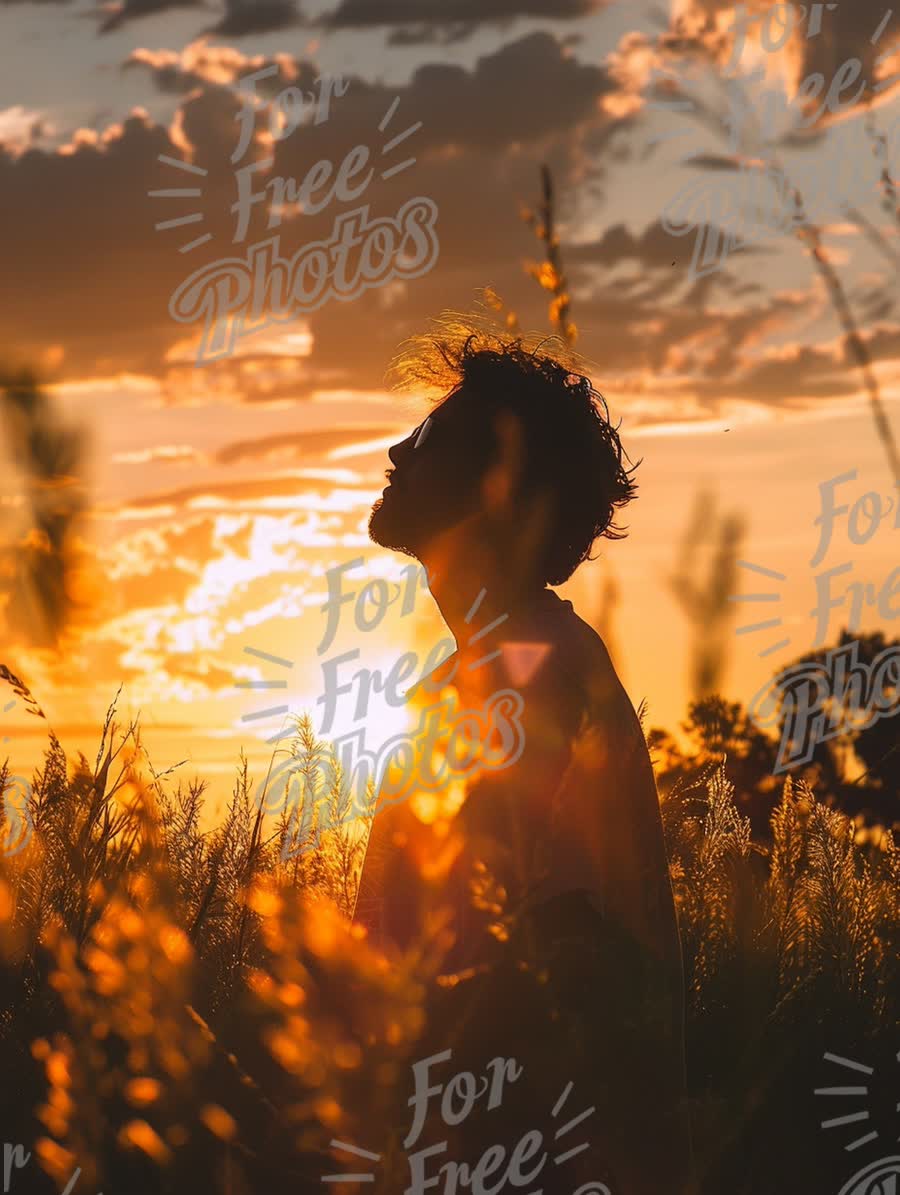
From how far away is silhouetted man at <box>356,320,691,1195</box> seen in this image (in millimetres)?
1201

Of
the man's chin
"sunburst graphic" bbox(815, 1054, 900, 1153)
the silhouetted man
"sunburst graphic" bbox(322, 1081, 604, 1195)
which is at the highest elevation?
the man's chin

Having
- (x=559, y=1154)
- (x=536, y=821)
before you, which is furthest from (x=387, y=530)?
(x=559, y=1154)

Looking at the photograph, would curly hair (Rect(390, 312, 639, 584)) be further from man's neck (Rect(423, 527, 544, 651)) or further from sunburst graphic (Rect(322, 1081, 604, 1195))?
sunburst graphic (Rect(322, 1081, 604, 1195))

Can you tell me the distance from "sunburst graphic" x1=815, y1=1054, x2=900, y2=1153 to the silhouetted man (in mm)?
967

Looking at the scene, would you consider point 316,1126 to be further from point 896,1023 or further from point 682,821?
point 682,821

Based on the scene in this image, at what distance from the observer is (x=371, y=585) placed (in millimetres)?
2703

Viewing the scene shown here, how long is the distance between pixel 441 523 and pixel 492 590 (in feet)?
0.59

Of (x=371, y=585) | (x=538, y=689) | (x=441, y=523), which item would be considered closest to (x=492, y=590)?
(x=441, y=523)

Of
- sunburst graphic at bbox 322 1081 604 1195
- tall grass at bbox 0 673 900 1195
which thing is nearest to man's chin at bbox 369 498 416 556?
tall grass at bbox 0 673 900 1195

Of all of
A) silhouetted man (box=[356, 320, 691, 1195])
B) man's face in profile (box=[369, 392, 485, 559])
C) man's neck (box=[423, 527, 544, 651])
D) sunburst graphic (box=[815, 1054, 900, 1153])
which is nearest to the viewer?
silhouetted man (box=[356, 320, 691, 1195])

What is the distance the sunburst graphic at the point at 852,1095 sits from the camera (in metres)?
2.51

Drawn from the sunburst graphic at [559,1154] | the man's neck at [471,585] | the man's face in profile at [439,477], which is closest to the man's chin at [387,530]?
the man's face in profile at [439,477]

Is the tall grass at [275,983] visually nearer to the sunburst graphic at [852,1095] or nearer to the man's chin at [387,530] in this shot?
the sunburst graphic at [852,1095]

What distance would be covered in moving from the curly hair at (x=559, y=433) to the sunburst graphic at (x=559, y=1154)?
1021 mm
